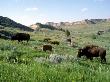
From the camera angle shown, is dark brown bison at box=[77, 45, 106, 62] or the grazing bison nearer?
dark brown bison at box=[77, 45, 106, 62]

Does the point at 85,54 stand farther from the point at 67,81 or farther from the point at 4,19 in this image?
the point at 4,19

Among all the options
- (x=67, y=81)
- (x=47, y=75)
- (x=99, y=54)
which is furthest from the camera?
(x=99, y=54)

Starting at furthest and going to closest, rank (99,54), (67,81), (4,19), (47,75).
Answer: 1. (4,19)
2. (99,54)
3. (47,75)
4. (67,81)

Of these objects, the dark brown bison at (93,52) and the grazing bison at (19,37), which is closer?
the dark brown bison at (93,52)

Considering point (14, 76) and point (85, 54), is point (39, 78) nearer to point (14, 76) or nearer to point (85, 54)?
point (14, 76)

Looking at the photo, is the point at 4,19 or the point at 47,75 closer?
the point at 47,75

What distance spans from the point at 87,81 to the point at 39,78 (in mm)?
1345

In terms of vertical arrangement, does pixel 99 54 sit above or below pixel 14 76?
below

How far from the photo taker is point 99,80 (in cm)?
836

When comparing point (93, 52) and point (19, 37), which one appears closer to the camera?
point (93, 52)

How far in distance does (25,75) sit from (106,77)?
241 cm

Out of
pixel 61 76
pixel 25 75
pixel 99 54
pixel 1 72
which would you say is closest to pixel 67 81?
pixel 61 76

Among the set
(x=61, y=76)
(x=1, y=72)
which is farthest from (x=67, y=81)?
(x=1, y=72)

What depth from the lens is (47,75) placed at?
8.39m
